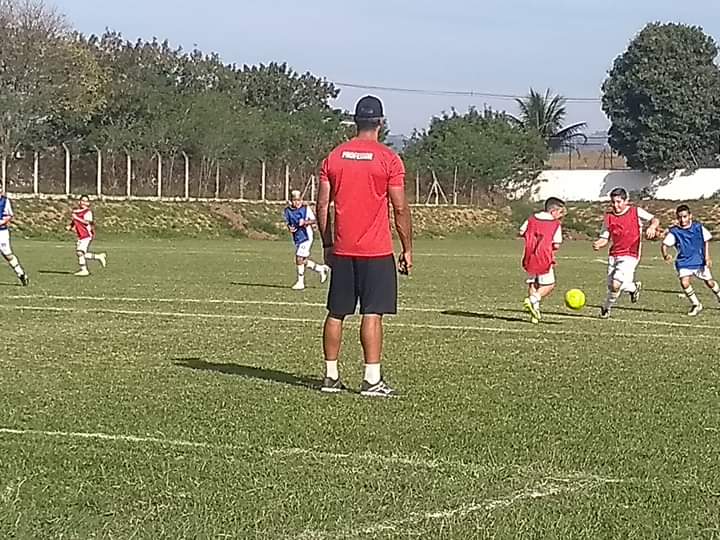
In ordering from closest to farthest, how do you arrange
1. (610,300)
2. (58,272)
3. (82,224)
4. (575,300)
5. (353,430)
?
(353,430) < (575,300) < (610,300) < (82,224) < (58,272)

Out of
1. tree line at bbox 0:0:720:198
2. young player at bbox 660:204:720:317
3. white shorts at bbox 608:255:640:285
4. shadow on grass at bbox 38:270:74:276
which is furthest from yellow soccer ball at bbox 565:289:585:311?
tree line at bbox 0:0:720:198

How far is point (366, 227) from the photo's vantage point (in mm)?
10039

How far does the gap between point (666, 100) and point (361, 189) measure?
73.1 m

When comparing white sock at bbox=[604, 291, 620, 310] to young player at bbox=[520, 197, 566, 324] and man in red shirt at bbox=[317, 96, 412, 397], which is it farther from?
man in red shirt at bbox=[317, 96, 412, 397]

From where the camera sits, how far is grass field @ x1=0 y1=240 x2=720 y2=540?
632 centimetres

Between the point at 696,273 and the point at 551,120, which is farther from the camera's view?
the point at 551,120

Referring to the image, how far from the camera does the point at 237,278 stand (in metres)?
26.3

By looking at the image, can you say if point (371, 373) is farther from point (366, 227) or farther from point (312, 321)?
point (312, 321)

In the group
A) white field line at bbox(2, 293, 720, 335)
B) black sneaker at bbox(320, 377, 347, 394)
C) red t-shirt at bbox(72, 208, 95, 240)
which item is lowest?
white field line at bbox(2, 293, 720, 335)

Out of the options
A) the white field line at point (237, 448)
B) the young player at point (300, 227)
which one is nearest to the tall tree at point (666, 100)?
the young player at point (300, 227)

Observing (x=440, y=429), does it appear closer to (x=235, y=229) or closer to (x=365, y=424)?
(x=365, y=424)

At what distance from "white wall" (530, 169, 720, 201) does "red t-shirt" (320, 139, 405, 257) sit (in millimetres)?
69470

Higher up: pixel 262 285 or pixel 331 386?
pixel 331 386

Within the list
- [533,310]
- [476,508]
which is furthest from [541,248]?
[476,508]
